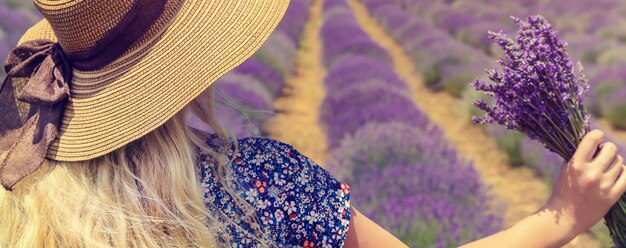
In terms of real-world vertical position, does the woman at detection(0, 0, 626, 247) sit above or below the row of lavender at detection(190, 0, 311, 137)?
below

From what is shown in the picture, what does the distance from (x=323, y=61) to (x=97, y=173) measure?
9103 millimetres

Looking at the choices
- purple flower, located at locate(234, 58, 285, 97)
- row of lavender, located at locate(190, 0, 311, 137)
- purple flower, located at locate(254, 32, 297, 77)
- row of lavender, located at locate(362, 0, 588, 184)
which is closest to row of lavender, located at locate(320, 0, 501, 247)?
row of lavender, located at locate(190, 0, 311, 137)

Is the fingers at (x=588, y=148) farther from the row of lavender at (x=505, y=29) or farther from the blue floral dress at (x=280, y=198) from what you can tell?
the row of lavender at (x=505, y=29)

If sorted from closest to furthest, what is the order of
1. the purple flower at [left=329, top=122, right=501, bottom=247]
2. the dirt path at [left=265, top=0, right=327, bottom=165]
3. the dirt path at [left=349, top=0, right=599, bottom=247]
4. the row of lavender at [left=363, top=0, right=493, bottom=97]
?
the purple flower at [left=329, top=122, right=501, bottom=247]
the dirt path at [left=349, top=0, right=599, bottom=247]
the dirt path at [left=265, top=0, right=327, bottom=165]
the row of lavender at [left=363, top=0, right=493, bottom=97]

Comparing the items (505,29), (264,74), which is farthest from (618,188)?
(505,29)

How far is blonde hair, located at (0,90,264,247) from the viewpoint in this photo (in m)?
1.21

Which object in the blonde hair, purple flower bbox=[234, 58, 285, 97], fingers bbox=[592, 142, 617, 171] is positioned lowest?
the blonde hair

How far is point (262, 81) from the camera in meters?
7.98

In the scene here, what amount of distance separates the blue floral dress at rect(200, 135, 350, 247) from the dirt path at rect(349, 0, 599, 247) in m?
2.54

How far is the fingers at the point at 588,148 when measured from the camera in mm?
1296

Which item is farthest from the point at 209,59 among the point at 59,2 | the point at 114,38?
the point at 59,2

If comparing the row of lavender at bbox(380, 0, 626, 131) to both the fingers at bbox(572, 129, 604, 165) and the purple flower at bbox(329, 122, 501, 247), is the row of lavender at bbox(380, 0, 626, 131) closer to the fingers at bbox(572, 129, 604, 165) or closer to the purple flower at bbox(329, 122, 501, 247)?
the purple flower at bbox(329, 122, 501, 247)

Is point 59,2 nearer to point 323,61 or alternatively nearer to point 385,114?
point 385,114

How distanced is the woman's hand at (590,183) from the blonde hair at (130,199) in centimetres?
63
